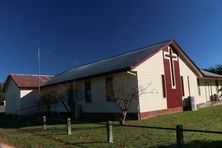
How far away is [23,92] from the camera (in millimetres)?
30109

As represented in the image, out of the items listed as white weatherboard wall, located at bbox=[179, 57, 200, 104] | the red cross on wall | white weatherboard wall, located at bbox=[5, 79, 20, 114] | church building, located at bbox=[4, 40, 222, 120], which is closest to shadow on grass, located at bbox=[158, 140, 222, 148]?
church building, located at bbox=[4, 40, 222, 120]

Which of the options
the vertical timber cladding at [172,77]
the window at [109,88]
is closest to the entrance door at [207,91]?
the vertical timber cladding at [172,77]

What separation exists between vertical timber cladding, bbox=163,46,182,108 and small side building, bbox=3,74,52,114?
53.4 ft

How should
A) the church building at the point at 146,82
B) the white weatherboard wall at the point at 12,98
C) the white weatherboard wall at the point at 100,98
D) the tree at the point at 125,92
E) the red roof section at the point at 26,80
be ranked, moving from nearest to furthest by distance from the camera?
the tree at the point at 125,92 < the church building at the point at 146,82 < the white weatherboard wall at the point at 100,98 < the red roof section at the point at 26,80 < the white weatherboard wall at the point at 12,98

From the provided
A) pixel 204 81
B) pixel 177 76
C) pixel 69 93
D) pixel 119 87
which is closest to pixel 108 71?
pixel 119 87

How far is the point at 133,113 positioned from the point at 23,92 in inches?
675

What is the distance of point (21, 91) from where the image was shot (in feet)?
98.2

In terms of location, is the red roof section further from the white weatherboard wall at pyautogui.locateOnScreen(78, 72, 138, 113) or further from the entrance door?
the entrance door

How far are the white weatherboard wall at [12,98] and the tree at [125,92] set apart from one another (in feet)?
55.2

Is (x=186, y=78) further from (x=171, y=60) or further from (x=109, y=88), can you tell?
(x=109, y=88)

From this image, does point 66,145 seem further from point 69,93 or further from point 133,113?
point 69,93

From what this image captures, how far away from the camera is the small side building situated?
2998cm

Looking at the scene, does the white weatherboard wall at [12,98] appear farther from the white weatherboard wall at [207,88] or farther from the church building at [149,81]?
the white weatherboard wall at [207,88]

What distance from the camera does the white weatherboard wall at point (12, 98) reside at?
101 feet
